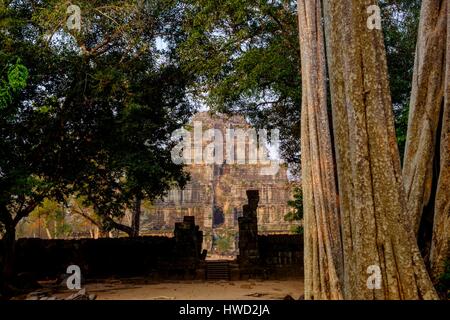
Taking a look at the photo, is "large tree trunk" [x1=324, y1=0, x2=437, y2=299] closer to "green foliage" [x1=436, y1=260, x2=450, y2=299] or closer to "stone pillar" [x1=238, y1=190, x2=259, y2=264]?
"green foliage" [x1=436, y1=260, x2=450, y2=299]

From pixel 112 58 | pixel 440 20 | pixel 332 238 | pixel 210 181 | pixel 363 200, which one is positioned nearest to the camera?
pixel 363 200

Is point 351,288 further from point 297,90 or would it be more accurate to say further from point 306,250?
point 297,90

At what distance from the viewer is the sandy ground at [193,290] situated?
8930mm

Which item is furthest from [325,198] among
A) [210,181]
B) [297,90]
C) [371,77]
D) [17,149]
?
[210,181]

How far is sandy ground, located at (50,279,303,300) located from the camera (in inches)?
352

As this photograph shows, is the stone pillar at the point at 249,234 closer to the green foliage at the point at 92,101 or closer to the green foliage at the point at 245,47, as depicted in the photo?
the green foliage at the point at 92,101

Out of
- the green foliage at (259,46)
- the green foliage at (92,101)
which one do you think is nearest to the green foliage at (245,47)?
the green foliage at (259,46)

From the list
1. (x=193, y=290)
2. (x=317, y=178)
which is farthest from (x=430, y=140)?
(x=193, y=290)

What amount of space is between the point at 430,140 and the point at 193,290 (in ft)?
21.5

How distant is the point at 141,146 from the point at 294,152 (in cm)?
415

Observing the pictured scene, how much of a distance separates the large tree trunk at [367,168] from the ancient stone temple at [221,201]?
739 inches

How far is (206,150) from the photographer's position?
25234 mm

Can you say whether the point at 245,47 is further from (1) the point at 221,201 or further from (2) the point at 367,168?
(1) the point at 221,201

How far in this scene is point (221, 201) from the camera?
25188 millimetres
